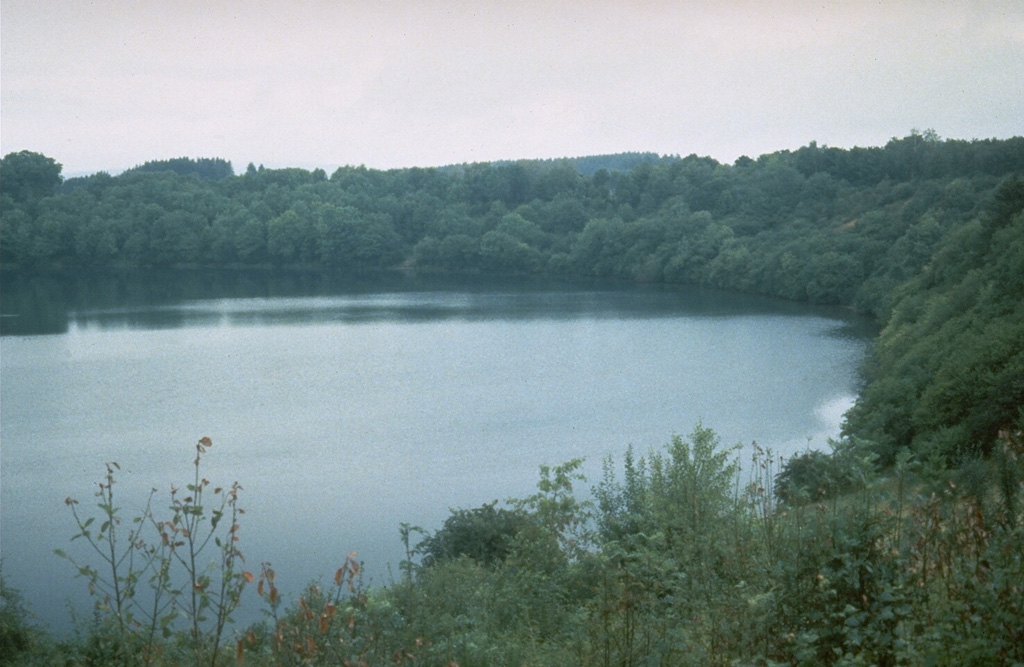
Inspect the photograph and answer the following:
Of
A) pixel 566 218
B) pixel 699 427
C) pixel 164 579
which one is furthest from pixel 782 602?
pixel 566 218

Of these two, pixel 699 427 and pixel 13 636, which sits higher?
pixel 699 427

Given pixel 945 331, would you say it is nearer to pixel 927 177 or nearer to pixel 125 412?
pixel 125 412

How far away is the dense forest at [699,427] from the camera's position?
158 inches

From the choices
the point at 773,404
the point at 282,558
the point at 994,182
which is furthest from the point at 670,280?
the point at 282,558

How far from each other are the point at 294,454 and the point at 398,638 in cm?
1718

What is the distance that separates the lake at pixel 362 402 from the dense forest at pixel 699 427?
8.91 feet

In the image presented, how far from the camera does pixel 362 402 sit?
2686cm

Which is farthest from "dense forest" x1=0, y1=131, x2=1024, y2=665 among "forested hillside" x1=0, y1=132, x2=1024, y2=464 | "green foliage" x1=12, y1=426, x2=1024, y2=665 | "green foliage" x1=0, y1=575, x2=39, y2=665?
"green foliage" x1=0, y1=575, x2=39, y2=665

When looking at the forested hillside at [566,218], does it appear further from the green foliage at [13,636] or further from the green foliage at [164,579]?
the green foliage at [13,636]

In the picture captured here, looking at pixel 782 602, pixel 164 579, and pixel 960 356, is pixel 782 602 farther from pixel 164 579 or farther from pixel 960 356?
pixel 960 356

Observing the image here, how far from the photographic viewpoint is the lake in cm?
1727

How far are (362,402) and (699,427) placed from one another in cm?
1556

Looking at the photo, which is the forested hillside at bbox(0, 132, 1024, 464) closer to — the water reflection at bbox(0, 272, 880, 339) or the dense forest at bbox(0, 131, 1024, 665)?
the dense forest at bbox(0, 131, 1024, 665)

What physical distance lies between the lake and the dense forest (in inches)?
107
